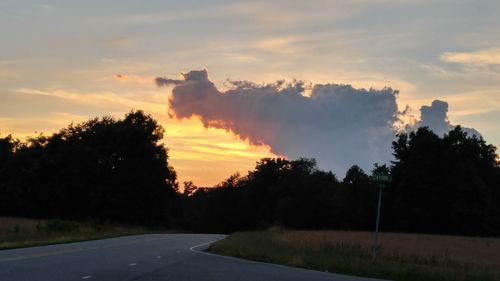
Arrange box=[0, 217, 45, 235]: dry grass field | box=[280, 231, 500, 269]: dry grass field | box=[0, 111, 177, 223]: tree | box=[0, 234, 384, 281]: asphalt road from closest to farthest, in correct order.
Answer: box=[0, 234, 384, 281]: asphalt road, box=[280, 231, 500, 269]: dry grass field, box=[0, 217, 45, 235]: dry grass field, box=[0, 111, 177, 223]: tree

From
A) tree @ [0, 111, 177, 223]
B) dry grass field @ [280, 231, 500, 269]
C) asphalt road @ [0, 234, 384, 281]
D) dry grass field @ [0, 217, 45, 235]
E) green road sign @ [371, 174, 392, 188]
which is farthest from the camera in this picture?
tree @ [0, 111, 177, 223]

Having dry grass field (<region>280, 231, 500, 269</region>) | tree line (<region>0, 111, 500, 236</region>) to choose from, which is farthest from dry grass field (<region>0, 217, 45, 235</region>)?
tree line (<region>0, 111, 500, 236</region>)

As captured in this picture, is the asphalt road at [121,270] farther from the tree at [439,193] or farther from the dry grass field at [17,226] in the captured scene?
the tree at [439,193]

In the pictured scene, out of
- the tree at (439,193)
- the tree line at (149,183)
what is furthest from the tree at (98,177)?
the tree at (439,193)

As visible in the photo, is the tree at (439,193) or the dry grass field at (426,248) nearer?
the dry grass field at (426,248)

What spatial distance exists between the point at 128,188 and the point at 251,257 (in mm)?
Result: 70630

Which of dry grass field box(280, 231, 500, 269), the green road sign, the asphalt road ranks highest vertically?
the green road sign

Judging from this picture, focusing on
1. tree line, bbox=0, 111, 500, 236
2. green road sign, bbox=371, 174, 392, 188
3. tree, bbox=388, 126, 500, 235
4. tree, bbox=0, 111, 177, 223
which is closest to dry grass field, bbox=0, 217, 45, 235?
green road sign, bbox=371, 174, 392, 188

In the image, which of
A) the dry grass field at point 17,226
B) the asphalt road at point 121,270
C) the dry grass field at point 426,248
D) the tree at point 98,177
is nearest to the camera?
the asphalt road at point 121,270

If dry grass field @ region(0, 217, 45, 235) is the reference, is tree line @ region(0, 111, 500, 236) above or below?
above

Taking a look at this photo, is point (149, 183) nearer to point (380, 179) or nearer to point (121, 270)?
point (380, 179)

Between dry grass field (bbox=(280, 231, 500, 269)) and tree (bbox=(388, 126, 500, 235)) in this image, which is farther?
tree (bbox=(388, 126, 500, 235))

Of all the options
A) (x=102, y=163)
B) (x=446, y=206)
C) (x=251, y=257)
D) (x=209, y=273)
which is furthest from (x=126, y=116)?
(x=209, y=273)

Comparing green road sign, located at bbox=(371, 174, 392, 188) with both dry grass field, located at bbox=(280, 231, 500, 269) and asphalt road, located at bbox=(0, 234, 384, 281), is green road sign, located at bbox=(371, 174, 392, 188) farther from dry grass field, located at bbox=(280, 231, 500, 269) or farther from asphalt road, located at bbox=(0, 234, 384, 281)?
asphalt road, located at bbox=(0, 234, 384, 281)
